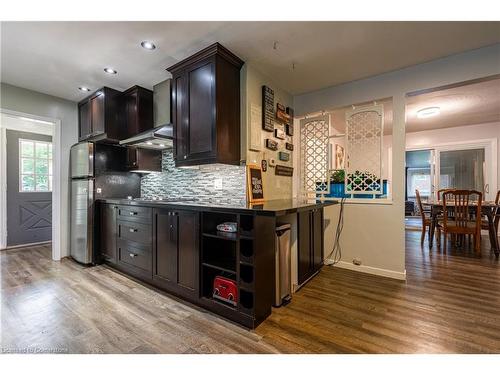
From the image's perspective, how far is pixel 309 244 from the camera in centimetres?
263

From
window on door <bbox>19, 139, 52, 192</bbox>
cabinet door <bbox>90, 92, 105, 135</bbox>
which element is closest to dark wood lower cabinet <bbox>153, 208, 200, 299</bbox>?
cabinet door <bbox>90, 92, 105, 135</bbox>

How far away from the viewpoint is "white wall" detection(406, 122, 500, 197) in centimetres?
516

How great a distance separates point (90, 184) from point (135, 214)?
111 centimetres

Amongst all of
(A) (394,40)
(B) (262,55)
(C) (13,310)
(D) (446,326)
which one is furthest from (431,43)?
(C) (13,310)

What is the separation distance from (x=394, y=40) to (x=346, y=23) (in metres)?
0.60

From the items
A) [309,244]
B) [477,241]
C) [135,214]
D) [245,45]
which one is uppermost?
[245,45]

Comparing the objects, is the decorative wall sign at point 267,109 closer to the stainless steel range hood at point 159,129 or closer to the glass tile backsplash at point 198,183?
the glass tile backsplash at point 198,183

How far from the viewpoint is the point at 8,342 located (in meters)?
1.60

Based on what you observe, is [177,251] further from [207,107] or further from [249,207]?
[207,107]

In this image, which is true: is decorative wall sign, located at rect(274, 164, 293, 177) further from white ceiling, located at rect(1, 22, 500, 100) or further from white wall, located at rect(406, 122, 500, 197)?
white wall, located at rect(406, 122, 500, 197)

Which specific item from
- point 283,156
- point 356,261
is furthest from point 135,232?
point 356,261

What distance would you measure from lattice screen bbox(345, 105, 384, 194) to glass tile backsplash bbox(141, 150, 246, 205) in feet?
5.29

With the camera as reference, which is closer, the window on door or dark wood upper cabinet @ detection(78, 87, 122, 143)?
dark wood upper cabinet @ detection(78, 87, 122, 143)
